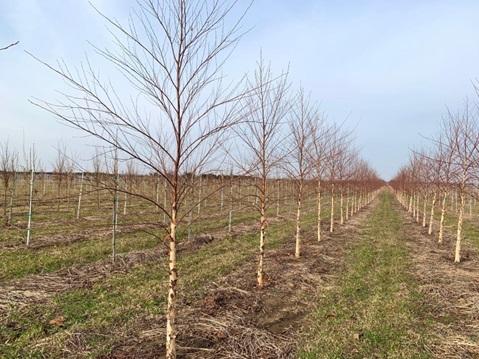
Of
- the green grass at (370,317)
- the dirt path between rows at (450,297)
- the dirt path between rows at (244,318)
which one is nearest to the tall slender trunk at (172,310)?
the dirt path between rows at (244,318)

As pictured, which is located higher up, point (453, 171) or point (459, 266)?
point (453, 171)

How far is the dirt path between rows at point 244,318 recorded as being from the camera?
443 cm

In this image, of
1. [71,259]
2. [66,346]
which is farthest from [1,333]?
[71,259]

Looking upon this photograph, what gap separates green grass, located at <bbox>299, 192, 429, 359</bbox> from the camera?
14.9 ft

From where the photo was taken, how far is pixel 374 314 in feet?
18.6

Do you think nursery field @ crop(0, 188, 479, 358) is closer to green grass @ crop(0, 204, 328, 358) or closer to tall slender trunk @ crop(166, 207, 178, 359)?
green grass @ crop(0, 204, 328, 358)

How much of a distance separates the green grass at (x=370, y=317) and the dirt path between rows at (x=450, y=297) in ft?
0.68

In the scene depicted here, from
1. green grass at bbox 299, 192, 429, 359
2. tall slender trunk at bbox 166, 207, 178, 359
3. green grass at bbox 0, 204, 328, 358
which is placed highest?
tall slender trunk at bbox 166, 207, 178, 359

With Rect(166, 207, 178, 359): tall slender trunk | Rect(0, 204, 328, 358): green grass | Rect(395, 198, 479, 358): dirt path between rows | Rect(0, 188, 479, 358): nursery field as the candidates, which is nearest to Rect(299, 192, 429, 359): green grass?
Rect(0, 188, 479, 358): nursery field

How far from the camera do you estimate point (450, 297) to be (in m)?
6.79

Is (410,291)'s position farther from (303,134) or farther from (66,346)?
(66,346)

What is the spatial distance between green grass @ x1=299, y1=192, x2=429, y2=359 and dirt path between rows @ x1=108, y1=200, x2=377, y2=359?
27cm

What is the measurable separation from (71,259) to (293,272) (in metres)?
5.16

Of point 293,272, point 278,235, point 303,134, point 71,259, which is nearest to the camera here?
point 293,272
